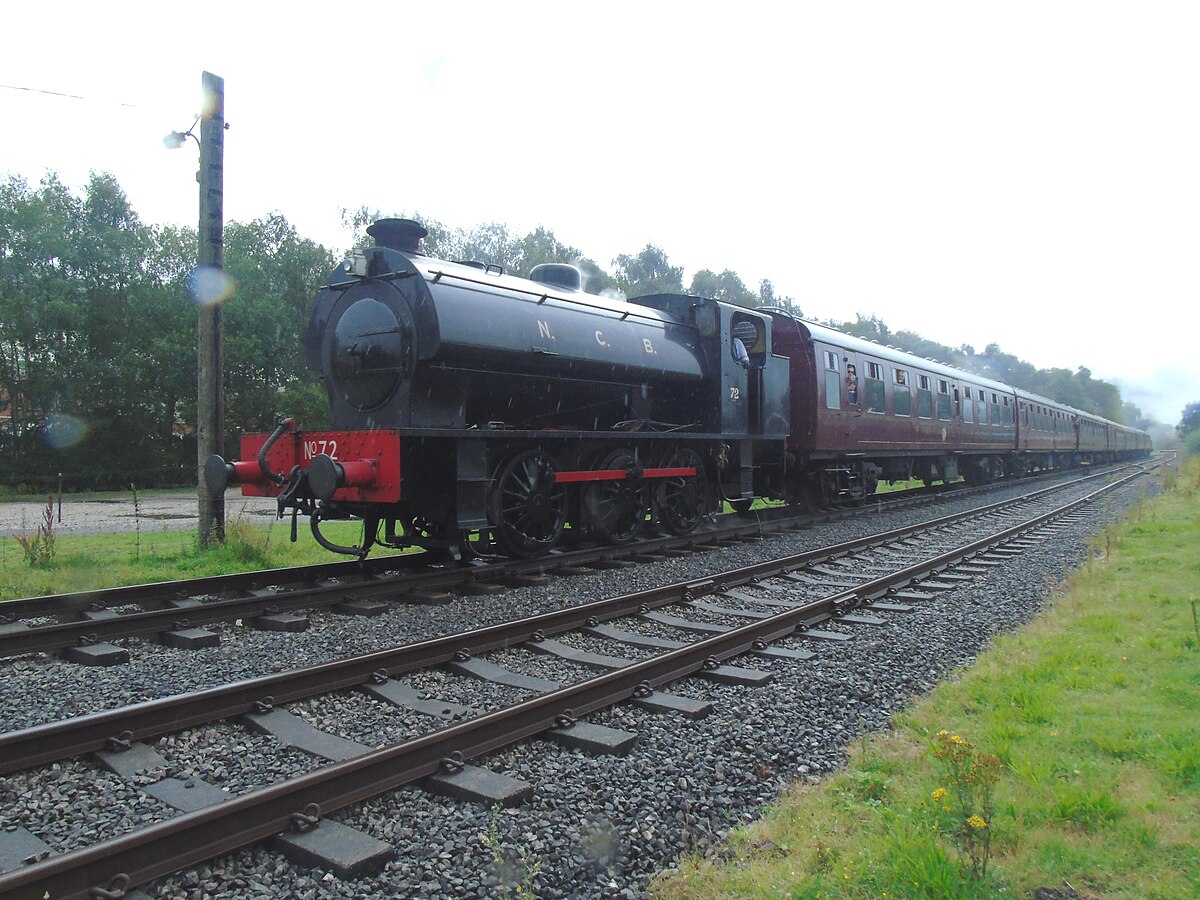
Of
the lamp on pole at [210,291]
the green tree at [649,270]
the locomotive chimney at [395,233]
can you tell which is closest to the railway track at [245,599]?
the lamp on pole at [210,291]

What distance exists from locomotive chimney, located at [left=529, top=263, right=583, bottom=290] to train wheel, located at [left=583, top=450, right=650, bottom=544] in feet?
7.47

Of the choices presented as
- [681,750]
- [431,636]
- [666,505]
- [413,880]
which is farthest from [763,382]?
[413,880]

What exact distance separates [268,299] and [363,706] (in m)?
32.6

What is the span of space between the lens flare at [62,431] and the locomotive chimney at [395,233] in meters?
26.7

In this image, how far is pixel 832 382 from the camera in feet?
46.0

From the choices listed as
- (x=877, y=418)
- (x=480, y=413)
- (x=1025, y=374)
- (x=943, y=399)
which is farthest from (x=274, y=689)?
(x=1025, y=374)

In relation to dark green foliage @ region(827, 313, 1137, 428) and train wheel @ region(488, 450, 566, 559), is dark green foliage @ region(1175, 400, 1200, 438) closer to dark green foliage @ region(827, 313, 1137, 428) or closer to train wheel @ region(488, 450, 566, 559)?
dark green foliage @ region(827, 313, 1137, 428)

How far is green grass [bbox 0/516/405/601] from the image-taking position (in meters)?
7.59

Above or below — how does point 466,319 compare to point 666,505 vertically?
above

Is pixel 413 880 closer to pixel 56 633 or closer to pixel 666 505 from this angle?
pixel 56 633

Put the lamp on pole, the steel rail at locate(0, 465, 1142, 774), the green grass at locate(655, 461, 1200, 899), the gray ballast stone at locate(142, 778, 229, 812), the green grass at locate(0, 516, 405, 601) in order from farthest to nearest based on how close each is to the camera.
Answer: the lamp on pole < the green grass at locate(0, 516, 405, 601) < the steel rail at locate(0, 465, 1142, 774) < the gray ballast stone at locate(142, 778, 229, 812) < the green grass at locate(655, 461, 1200, 899)

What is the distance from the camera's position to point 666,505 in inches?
426

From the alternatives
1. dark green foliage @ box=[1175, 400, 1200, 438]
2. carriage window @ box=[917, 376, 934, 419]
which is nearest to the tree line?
carriage window @ box=[917, 376, 934, 419]

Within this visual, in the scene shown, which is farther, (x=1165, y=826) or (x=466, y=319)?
(x=466, y=319)
